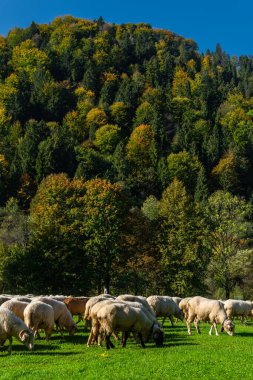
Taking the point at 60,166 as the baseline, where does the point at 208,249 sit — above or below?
below

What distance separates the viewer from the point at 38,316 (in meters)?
22.7

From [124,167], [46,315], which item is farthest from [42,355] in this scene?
[124,167]

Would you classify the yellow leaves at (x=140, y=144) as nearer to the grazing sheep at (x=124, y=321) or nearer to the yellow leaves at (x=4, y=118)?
the yellow leaves at (x=4, y=118)

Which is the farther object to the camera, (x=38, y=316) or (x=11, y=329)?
(x=38, y=316)

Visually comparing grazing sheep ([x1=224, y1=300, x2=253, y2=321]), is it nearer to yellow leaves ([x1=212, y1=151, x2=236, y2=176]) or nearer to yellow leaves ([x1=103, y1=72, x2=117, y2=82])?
yellow leaves ([x1=212, y1=151, x2=236, y2=176])

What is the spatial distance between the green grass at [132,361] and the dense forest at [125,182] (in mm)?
33653

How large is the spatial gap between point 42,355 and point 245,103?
17000 centimetres

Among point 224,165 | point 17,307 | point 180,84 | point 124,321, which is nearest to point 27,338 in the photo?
point 124,321

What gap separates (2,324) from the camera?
64.5 feet

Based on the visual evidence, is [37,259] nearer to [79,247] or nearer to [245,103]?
[79,247]

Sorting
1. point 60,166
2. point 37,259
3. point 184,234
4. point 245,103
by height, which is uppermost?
point 245,103

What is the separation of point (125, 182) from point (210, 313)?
98.1 metres

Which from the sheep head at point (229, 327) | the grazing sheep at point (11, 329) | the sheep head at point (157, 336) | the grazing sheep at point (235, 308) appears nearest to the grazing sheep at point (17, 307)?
the grazing sheep at point (11, 329)

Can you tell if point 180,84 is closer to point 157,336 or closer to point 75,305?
point 75,305
